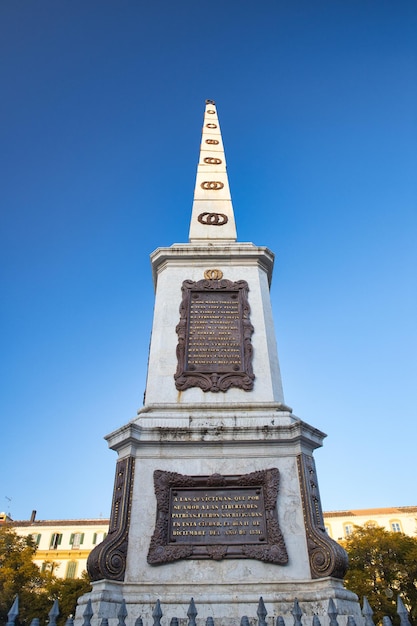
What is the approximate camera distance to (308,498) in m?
5.86

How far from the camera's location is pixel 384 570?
1149 inches

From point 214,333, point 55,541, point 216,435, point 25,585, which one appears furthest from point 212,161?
point 55,541

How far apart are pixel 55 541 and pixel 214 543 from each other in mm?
58777

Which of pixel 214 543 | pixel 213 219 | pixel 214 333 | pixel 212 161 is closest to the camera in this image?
pixel 214 543

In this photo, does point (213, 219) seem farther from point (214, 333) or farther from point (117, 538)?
point (117, 538)

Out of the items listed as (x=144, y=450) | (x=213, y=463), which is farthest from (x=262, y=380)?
(x=144, y=450)

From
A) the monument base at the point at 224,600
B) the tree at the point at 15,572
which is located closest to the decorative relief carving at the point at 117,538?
the monument base at the point at 224,600

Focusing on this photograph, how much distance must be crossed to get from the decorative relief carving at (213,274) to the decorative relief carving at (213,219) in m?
2.41

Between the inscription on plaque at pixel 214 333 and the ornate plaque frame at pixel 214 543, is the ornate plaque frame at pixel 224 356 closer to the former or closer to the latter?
the inscription on plaque at pixel 214 333

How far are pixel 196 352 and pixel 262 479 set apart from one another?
95.2 inches

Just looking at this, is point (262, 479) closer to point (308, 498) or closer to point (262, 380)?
point (308, 498)

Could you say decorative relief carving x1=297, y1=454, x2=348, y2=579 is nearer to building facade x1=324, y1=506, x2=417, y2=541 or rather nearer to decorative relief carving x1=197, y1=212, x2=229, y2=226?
decorative relief carving x1=197, y1=212, x2=229, y2=226

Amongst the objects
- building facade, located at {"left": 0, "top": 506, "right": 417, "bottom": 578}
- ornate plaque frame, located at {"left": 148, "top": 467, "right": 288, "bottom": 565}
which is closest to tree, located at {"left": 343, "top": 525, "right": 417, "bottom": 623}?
building facade, located at {"left": 0, "top": 506, "right": 417, "bottom": 578}

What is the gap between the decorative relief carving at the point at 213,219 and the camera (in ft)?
35.9
